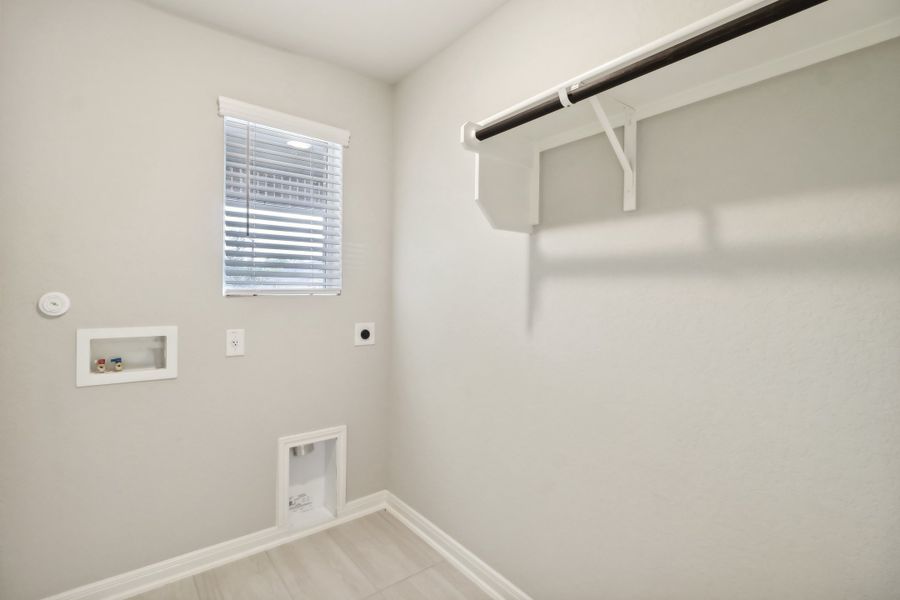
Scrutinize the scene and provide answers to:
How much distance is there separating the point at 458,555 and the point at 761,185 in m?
1.87

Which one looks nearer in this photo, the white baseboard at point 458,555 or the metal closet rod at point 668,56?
the metal closet rod at point 668,56

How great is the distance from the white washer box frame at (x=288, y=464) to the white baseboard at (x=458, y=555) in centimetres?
32

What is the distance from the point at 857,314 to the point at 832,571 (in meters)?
0.57

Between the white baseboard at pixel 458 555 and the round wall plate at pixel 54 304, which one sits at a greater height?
the round wall plate at pixel 54 304

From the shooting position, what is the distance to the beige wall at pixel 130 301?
5.08 ft

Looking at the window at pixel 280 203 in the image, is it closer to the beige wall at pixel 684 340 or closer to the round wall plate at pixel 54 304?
the round wall plate at pixel 54 304

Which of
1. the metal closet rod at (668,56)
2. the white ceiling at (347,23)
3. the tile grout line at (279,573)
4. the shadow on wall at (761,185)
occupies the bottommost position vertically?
the tile grout line at (279,573)

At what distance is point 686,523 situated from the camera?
116cm

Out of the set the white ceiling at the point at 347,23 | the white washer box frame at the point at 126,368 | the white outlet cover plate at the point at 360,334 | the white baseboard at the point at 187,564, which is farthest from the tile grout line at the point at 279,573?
the white ceiling at the point at 347,23

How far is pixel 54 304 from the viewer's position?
1584 millimetres

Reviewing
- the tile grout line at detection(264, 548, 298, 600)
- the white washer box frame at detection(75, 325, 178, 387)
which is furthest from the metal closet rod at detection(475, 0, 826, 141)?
the tile grout line at detection(264, 548, 298, 600)

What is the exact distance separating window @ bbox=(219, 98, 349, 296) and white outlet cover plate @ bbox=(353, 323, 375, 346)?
25cm

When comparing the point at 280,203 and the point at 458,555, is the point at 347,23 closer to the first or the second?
the point at 280,203

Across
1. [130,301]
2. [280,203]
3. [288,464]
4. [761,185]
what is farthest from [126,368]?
[761,185]
